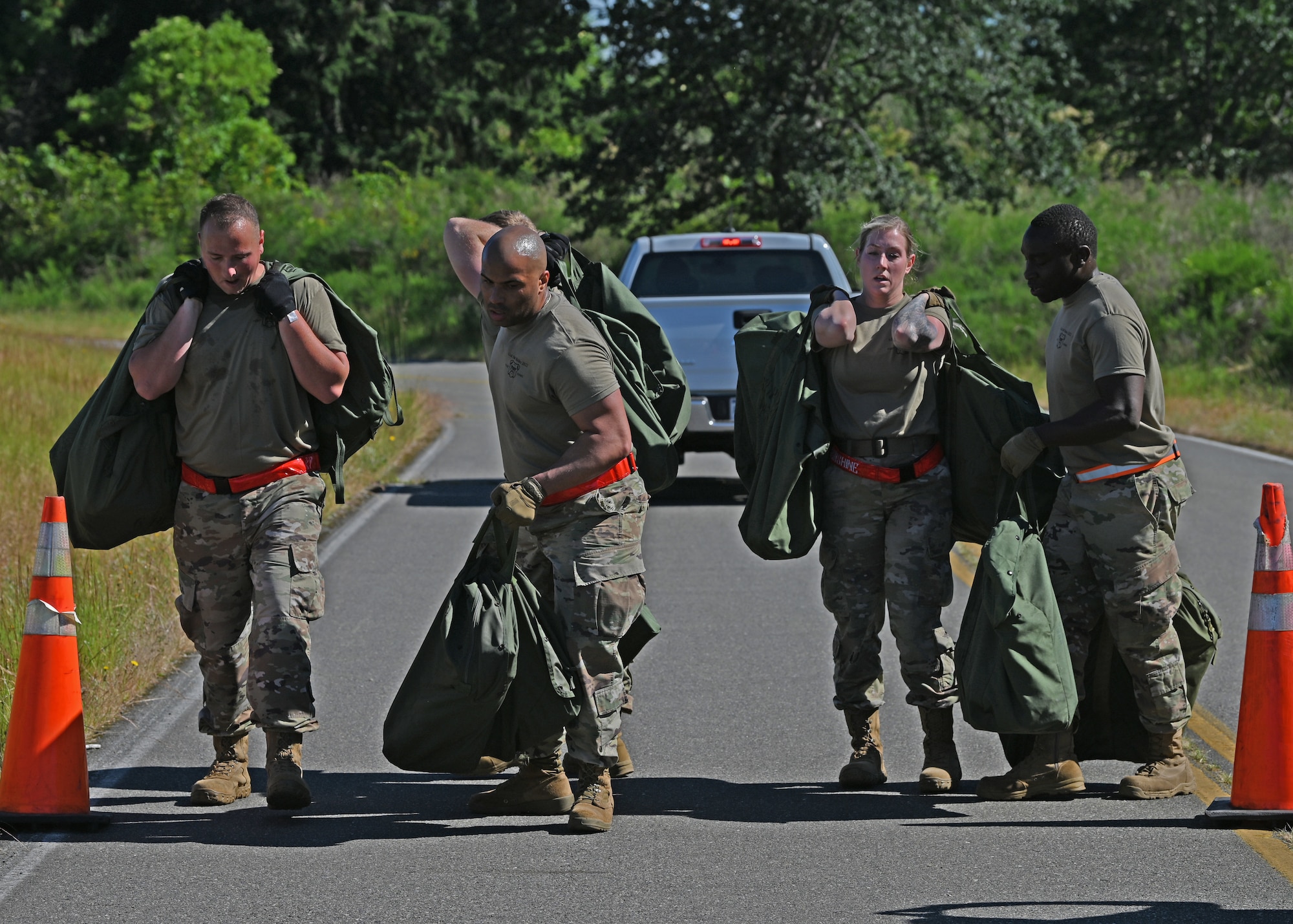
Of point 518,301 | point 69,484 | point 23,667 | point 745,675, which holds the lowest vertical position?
point 745,675

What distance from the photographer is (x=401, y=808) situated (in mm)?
5777

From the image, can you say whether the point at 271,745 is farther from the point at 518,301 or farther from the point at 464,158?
the point at 464,158

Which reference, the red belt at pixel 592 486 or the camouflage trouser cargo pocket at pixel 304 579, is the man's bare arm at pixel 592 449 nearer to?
the red belt at pixel 592 486

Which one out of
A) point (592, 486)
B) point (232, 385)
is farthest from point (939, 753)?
point (232, 385)

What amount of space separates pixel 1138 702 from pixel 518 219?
105 inches

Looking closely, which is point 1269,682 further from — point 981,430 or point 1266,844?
point 981,430

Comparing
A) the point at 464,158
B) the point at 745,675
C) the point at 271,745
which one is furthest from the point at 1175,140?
the point at 271,745

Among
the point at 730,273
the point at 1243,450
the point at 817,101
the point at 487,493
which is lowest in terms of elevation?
the point at 1243,450

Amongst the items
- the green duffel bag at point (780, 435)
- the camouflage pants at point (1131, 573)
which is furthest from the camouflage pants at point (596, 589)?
the camouflage pants at point (1131, 573)

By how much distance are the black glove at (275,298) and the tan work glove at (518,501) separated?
0.95 metres

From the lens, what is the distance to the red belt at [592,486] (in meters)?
5.42

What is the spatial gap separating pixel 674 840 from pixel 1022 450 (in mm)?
1660

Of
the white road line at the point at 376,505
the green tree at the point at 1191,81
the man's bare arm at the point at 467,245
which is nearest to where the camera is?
the man's bare arm at the point at 467,245

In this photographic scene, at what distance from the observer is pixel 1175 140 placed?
40688mm
